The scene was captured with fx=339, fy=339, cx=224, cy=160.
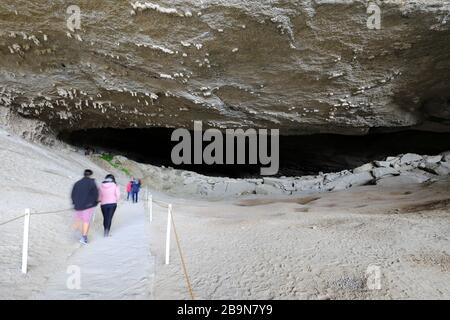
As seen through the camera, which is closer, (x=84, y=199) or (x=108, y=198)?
(x=84, y=199)

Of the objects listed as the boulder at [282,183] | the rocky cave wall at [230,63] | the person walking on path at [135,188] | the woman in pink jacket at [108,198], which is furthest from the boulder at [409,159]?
the woman in pink jacket at [108,198]

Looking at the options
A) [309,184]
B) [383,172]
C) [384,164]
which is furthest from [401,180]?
[309,184]

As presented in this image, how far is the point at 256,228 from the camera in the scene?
6.14m

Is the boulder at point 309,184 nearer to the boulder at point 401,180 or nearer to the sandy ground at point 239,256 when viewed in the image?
the boulder at point 401,180

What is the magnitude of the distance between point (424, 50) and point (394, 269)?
7908mm

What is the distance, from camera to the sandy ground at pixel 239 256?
3389 mm

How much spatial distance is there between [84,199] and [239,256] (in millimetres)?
2549

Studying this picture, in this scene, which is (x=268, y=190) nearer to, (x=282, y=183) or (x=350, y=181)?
(x=282, y=183)

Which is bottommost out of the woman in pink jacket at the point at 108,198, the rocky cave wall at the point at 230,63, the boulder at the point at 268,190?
the boulder at the point at 268,190

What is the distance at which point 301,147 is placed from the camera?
23188 millimetres

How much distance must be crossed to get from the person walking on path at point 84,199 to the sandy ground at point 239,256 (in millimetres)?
306

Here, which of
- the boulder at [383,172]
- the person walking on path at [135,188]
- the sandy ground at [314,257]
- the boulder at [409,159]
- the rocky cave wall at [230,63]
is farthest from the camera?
the boulder at [409,159]

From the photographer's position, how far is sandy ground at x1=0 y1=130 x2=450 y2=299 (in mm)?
3389

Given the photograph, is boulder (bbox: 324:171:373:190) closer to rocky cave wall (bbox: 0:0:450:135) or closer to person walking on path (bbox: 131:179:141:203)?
rocky cave wall (bbox: 0:0:450:135)
